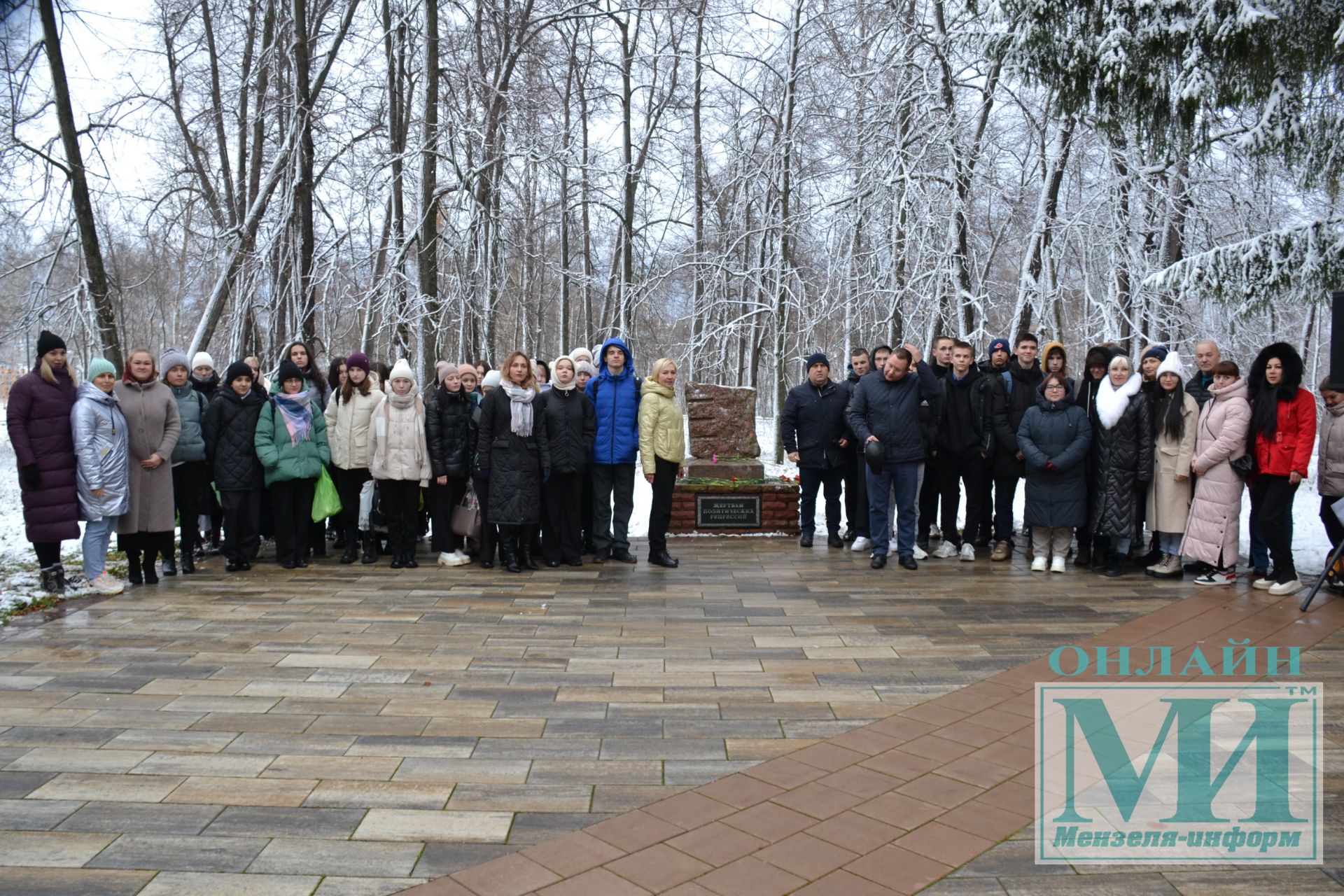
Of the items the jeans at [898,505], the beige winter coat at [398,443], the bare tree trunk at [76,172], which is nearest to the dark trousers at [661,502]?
the jeans at [898,505]

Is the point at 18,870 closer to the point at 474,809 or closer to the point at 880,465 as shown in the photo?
the point at 474,809

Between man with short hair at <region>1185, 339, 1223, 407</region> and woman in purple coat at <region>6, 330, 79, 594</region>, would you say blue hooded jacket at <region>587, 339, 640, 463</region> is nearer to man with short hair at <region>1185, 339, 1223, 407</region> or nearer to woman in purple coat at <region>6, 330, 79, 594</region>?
woman in purple coat at <region>6, 330, 79, 594</region>

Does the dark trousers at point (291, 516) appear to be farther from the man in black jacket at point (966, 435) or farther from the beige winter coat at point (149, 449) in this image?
the man in black jacket at point (966, 435)

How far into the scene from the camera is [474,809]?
138 inches

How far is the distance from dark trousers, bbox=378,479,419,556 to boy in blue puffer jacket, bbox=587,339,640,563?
174cm

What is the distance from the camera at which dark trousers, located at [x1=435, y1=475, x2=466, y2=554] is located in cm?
852

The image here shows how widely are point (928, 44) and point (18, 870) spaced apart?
41.0 feet

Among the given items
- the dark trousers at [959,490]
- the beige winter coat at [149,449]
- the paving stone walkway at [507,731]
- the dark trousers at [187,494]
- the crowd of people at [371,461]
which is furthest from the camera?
the dark trousers at [959,490]

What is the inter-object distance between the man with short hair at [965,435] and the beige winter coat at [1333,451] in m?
2.66

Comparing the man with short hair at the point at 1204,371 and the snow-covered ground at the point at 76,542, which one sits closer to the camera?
the snow-covered ground at the point at 76,542

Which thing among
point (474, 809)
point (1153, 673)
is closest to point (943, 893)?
point (474, 809)

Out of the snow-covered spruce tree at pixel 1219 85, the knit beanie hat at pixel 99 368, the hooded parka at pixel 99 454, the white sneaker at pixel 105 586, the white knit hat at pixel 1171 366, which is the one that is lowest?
the white sneaker at pixel 105 586

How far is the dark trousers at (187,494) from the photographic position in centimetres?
801

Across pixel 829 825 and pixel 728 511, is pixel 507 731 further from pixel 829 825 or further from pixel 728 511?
pixel 728 511
